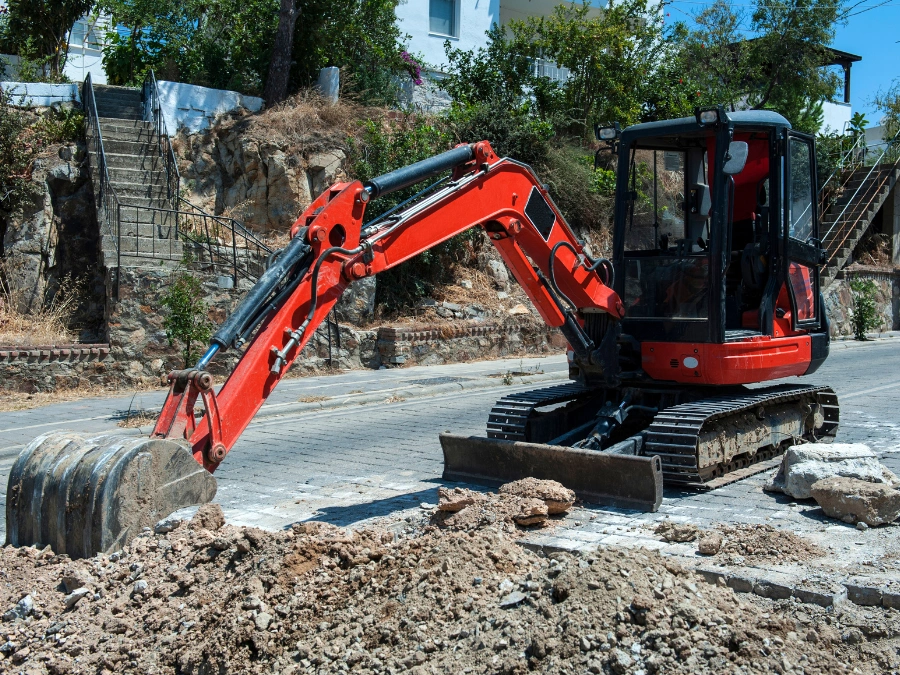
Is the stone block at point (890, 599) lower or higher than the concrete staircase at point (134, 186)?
lower

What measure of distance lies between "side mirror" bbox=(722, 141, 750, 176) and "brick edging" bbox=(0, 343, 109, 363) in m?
10.4

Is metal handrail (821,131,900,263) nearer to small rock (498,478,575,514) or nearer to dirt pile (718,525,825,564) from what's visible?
small rock (498,478,575,514)

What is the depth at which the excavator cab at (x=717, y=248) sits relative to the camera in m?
7.45

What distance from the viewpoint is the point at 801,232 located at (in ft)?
27.1

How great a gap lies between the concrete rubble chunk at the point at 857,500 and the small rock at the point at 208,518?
4.14 meters

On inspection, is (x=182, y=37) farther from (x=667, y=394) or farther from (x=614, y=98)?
(x=667, y=394)

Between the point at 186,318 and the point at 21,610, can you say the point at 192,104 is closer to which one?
the point at 186,318

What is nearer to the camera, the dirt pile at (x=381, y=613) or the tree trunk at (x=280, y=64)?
the dirt pile at (x=381, y=613)

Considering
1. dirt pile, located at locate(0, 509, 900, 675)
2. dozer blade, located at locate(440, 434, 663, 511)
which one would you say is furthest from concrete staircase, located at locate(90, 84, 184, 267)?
dirt pile, located at locate(0, 509, 900, 675)

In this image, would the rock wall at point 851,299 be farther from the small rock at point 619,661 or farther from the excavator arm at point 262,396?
the small rock at point 619,661

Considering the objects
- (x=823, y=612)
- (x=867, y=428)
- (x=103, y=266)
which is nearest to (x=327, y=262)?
(x=823, y=612)

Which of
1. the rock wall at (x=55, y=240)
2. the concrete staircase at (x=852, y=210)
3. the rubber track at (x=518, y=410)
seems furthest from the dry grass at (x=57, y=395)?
the concrete staircase at (x=852, y=210)

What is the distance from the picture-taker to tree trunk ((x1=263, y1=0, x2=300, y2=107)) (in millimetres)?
20250

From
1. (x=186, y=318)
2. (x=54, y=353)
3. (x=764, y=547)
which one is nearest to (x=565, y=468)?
(x=764, y=547)
